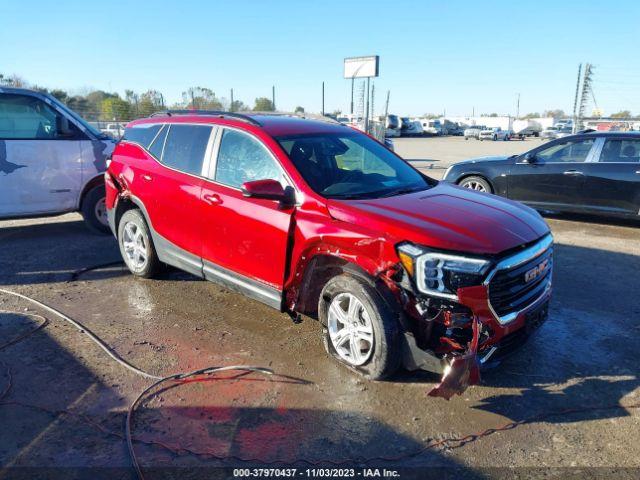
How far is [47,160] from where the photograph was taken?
7465 millimetres

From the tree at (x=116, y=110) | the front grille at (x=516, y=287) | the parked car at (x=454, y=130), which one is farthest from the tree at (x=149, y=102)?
the parked car at (x=454, y=130)

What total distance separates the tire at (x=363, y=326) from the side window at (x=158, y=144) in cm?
272

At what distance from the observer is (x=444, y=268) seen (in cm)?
326

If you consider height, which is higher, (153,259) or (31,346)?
(153,259)

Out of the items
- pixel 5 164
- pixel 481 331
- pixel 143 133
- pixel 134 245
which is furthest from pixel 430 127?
pixel 481 331

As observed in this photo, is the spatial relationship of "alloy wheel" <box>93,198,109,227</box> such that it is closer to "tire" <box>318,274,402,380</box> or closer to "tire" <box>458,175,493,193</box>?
"tire" <box>318,274,402,380</box>

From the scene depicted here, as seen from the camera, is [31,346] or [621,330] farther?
[621,330]

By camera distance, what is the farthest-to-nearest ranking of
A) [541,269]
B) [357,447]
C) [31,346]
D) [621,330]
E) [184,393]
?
[621,330] < [31,346] < [541,269] < [184,393] < [357,447]

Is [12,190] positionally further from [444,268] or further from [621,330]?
[621,330]

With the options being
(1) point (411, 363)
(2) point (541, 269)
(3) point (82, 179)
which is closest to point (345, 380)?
(1) point (411, 363)

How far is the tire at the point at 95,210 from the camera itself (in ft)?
25.6

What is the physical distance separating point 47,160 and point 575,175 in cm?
830

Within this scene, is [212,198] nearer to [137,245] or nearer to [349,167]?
[349,167]

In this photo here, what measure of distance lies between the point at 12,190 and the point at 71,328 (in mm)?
3692
